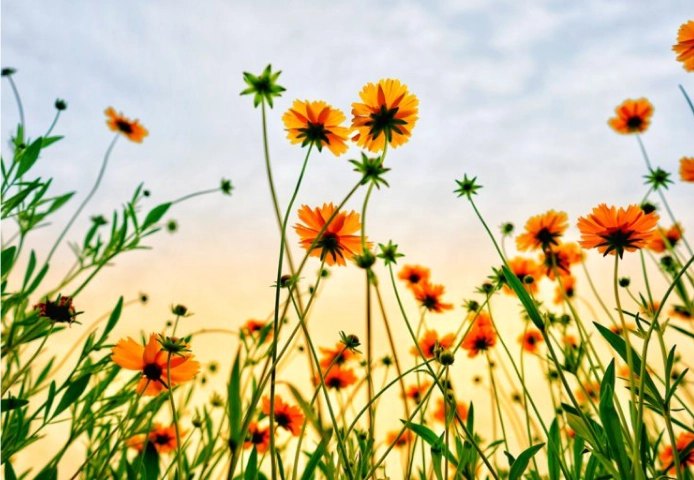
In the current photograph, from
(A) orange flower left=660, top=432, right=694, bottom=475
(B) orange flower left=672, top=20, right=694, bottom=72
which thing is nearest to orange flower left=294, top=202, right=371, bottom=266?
(B) orange flower left=672, top=20, right=694, bottom=72

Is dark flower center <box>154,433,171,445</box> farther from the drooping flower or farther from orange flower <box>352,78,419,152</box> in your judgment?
orange flower <box>352,78,419,152</box>

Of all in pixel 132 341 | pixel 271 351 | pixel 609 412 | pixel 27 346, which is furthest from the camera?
pixel 27 346

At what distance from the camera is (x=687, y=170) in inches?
52.0

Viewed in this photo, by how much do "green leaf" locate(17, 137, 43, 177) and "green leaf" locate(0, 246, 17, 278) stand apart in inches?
9.4

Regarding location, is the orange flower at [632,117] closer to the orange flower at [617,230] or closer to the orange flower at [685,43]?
the orange flower at [685,43]

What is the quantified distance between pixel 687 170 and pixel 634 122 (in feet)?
3.30

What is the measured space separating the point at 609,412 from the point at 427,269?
0.96 m

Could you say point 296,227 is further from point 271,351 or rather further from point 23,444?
point 23,444

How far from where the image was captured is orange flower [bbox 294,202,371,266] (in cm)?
72

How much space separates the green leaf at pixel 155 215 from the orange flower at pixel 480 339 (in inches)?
39.0

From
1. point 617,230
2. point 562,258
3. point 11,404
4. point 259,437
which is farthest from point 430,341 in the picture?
point 11,404

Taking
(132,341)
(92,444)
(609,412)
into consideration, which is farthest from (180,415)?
(609,412)

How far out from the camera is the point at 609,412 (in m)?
0.59

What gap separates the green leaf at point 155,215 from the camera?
1.33m
